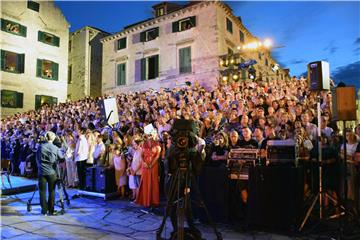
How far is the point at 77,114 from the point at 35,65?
13120mm

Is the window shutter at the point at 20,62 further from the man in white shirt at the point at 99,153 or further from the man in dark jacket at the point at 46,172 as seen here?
the man in dark jacket at the point at 46,172

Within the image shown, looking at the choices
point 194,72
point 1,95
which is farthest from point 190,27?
point 1,95

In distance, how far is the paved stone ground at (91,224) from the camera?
4.77 m

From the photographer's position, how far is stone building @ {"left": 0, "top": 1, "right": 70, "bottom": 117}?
23.9 m

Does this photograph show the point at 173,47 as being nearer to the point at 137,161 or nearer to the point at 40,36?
the point at 40,36

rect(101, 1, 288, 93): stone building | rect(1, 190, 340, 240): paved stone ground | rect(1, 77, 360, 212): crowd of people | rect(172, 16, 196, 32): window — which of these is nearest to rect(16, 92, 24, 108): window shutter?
rect(101, 1, 288, 93): stone building

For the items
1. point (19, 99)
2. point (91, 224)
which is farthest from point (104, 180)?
point (19, 99)

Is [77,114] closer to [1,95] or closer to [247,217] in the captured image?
[1,95]

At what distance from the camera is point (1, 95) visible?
23328 mm

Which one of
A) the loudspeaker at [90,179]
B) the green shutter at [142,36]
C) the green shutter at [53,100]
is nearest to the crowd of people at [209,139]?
the loudspeaker at [90,179]

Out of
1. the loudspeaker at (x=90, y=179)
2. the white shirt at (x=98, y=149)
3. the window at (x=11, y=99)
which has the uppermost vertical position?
the window at (x=11, y=99)

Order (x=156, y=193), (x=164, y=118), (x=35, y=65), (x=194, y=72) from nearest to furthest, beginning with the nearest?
(x=156, y=193), (x=164, y=118), (x=194, y=72), (x=35, y=65)

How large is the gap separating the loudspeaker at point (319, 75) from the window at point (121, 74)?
73.7 feet

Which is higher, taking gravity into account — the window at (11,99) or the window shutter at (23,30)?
the window shutter at (23,30)
